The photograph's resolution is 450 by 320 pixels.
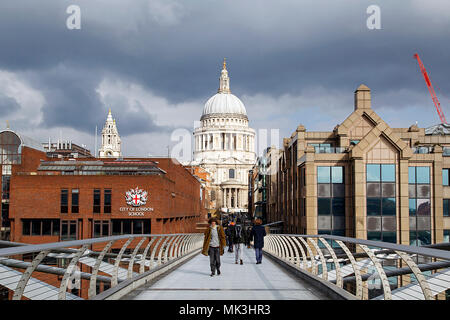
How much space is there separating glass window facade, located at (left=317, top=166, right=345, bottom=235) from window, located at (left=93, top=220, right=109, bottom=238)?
73.1 ft

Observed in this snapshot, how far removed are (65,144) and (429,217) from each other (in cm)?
11333

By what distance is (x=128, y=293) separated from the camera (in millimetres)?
10531

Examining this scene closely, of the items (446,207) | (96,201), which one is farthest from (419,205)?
(96,201)

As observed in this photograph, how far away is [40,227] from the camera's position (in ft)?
166

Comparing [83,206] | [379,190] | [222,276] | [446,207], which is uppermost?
[379,190]

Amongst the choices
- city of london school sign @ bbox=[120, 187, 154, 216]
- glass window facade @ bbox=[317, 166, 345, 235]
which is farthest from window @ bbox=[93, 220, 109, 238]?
glass window facade @ bbox=[317, 166, 345, 235]

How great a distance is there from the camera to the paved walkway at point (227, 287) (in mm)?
10120

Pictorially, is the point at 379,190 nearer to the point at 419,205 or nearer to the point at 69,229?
the point at 419,205

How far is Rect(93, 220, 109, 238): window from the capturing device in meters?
50.4

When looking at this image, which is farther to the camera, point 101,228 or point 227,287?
point 101,228

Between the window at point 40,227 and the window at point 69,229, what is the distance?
0.67 m

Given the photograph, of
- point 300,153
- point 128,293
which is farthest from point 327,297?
point 300,153

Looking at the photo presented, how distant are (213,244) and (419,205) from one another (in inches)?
1148

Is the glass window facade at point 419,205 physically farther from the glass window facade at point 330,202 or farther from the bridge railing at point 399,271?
the bridge railing at point 399,271
